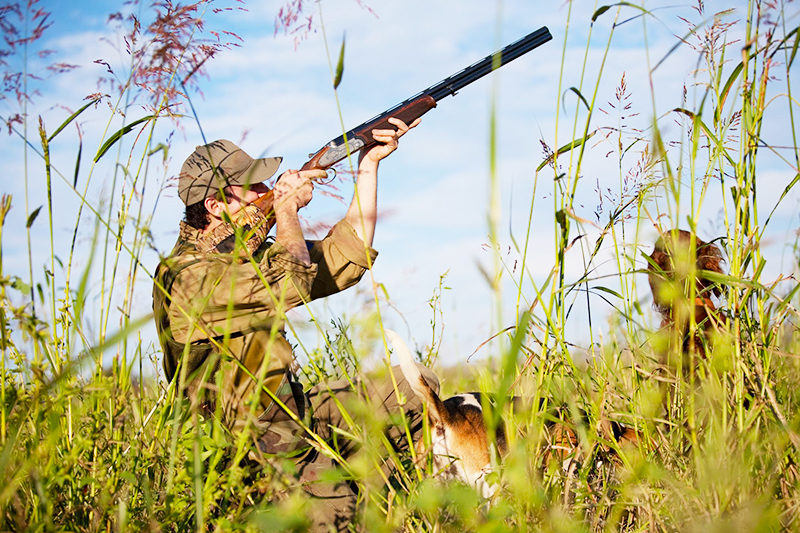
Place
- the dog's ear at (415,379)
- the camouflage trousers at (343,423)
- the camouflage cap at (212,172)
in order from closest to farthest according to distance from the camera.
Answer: the camouflage trousers at (343,423), the dog's ear at (415,379), the camouflage cap at (212,172)

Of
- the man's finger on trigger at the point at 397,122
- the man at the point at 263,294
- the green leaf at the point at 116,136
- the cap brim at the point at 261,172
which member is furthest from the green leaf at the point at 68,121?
the man's finger on trigger at the point at 397,122

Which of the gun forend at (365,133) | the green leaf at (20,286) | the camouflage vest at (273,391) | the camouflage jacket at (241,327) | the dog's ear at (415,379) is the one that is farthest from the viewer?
the gun forend at (365,133)

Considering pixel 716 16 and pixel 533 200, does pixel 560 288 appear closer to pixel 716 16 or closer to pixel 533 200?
pixel 533 200

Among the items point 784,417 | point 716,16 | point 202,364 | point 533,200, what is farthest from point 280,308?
point 716,16

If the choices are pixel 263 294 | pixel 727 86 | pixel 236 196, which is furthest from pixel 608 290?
pixel 236 196

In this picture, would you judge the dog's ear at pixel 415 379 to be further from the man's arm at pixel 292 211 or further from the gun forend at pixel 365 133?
the gun forend at pixel 365 133

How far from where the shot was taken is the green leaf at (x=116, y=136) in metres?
1.78

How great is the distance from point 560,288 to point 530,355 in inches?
13.5

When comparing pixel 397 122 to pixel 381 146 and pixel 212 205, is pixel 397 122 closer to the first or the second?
pixel 381 146

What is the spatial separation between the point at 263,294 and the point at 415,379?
68 centimetres

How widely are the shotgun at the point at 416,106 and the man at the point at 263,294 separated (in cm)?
10

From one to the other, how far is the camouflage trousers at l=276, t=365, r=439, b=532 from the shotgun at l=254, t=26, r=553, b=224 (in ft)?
2.96

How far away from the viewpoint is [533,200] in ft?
5.73

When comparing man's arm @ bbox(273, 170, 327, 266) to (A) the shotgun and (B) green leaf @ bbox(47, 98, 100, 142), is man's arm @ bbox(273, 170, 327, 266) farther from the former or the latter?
(B) green leaf @ bbox(47, 98, 100, 142)
